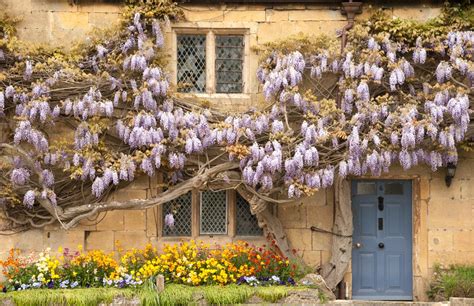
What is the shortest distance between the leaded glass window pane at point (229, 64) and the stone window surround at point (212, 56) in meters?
0.07

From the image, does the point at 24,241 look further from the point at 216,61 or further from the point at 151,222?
the point at 216,61

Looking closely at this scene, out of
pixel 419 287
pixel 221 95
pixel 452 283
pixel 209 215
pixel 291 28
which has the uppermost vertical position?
pixel 291 28

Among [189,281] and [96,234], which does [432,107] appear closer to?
[189,281]

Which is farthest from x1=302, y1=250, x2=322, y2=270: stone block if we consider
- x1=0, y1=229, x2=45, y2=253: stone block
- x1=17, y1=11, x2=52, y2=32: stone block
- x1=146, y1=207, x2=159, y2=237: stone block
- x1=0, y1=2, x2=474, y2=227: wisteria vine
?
x1=17, y1=11, x2=52, y2=32: stone block

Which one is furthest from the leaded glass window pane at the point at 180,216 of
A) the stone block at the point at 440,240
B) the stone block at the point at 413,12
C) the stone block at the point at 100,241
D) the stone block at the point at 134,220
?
the stone block at the point at 413,12

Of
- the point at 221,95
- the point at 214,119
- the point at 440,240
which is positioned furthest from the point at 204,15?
the point at 440,240

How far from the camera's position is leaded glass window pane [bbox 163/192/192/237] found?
35.4ft

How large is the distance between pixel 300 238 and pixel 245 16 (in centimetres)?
334

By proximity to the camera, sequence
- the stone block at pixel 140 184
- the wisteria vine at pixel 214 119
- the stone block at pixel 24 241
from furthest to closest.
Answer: the stone block at pixel 140 184, the stone block at pixel 24 241, the wisteria vine at pixel 214 119

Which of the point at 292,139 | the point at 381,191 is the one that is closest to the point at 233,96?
the point at 292,139

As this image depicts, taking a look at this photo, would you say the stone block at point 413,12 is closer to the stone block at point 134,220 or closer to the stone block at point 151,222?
the stone block at point 151,222

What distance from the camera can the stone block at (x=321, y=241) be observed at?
10680 mm

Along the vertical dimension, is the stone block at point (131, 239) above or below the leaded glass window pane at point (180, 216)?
below

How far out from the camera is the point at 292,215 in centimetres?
1070
